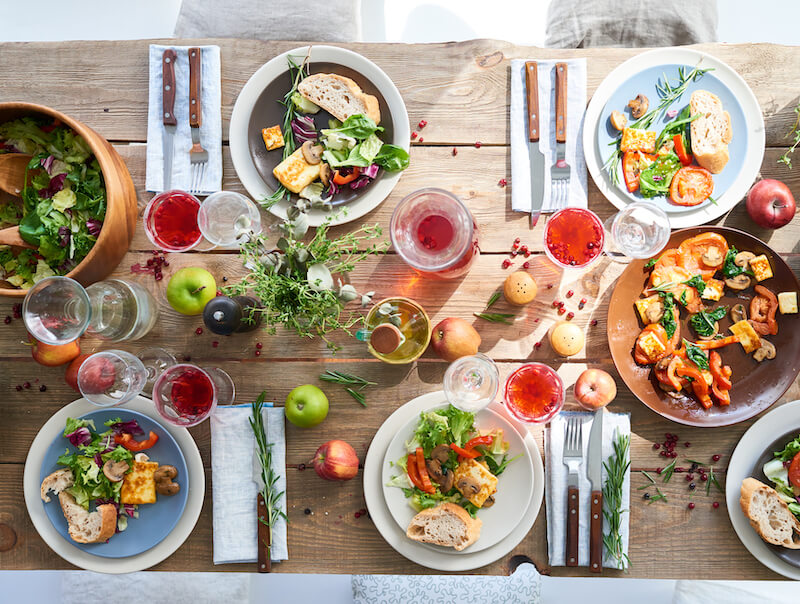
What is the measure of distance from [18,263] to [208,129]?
0.61 m

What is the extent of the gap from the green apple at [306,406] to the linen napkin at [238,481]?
63mm

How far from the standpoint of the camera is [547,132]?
1.67 metres

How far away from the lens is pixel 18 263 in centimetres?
158

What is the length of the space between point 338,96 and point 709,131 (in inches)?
39.5

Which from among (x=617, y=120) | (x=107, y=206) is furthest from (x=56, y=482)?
(x=617, y=120)

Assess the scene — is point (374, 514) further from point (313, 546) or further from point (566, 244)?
point (566, 244)

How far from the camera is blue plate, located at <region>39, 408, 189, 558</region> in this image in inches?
63.4

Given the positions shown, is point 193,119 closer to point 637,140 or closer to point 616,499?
point 637,140

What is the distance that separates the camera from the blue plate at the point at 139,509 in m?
1.61

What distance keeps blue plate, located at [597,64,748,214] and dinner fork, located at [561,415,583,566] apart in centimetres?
64

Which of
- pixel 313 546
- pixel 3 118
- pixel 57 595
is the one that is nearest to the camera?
pixel 3 118

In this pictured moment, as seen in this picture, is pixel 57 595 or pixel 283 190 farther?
pixel 57 595

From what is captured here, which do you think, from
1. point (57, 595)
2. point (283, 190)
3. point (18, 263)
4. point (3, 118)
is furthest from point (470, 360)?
point (57, 595)

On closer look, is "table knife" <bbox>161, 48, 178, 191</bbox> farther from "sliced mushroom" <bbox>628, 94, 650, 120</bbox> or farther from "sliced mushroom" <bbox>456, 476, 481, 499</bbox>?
"sliced mushroom" <bbox>628, 94, 650, 120</bbox>
